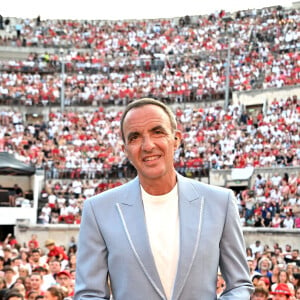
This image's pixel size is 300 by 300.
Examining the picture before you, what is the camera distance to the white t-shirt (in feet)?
10.0

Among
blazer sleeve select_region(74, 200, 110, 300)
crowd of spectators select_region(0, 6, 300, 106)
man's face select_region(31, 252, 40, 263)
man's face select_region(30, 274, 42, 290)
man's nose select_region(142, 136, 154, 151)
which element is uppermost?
crowd of spectators select_region(0, 6, 300, 106)

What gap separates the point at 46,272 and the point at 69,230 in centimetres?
1441

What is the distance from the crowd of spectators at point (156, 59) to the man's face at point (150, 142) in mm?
34049

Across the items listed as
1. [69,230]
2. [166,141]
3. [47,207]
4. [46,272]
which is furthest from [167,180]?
[47,207]

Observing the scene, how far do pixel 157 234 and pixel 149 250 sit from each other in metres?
0.09

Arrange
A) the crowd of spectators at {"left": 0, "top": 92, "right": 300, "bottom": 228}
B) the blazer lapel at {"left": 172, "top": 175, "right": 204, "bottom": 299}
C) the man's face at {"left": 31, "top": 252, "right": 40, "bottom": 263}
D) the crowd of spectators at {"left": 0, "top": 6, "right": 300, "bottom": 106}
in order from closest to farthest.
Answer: the blazer lapel at {"left": 172, "top": 175, "right": 204, "bottom": 299} < the man's face at {"left": 31, "top": 252, "right": 40, "bottom": 263} < the crowd of spectators at {"left": 0, "top": 92, "right": 300, "bottom": 228} < the crowd of spectators at {"left": 0, "top": 6, "right": 300, "bottom": 106}

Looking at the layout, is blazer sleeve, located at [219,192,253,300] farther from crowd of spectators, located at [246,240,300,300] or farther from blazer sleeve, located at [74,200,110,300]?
crowd of spectators, located at [246,240,300,300]

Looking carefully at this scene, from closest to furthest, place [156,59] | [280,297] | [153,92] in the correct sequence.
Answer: [280,297] < [153,92] < [156,59]

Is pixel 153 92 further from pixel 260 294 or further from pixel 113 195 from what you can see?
pixel 113 195

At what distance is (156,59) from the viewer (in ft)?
145

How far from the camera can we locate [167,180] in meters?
3.17

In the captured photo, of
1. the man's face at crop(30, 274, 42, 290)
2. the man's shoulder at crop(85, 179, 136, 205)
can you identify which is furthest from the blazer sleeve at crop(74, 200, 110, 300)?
the man's face at crop(30, 274, 42, 290)

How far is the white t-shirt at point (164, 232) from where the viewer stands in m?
3.06

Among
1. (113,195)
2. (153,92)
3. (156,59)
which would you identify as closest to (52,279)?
(113,195)
